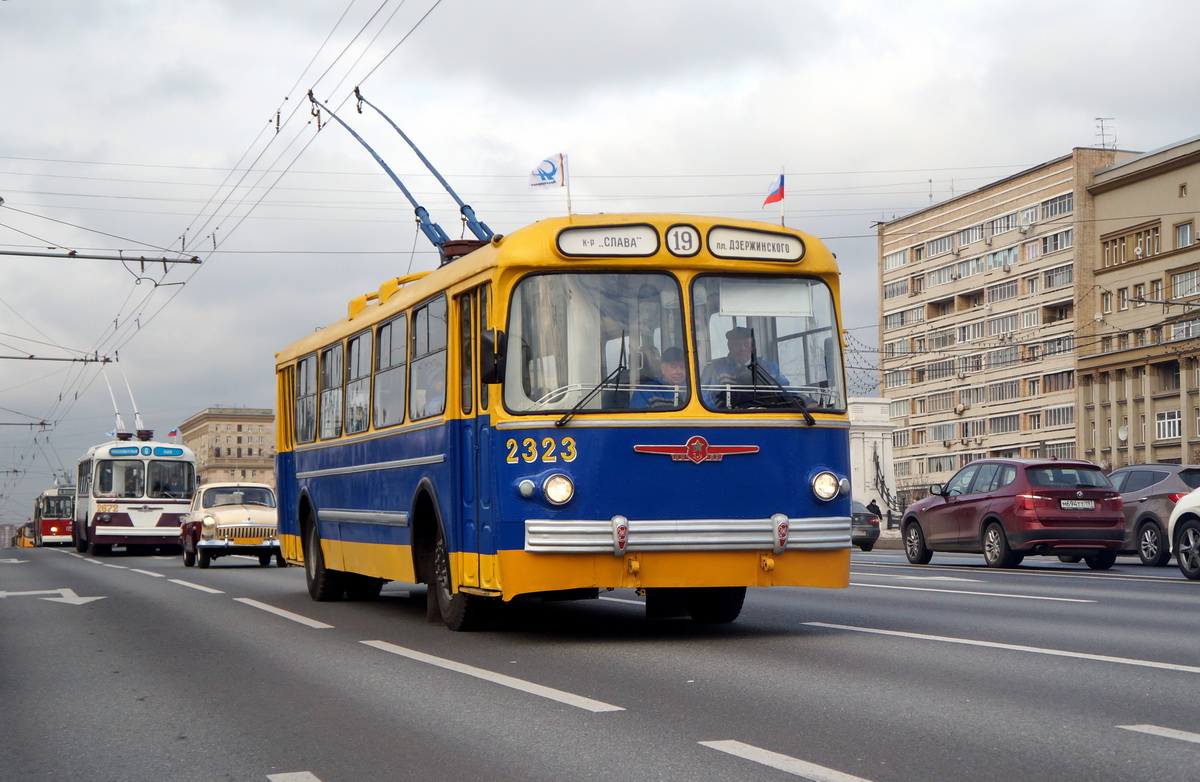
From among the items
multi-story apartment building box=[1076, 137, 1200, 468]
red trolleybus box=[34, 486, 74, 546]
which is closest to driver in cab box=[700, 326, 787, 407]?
red trolleybus box=[34, 486, 74, 546]

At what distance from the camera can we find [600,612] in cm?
1470

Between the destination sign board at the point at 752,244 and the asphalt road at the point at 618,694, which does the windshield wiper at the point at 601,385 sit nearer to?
the destination sign board at the point at 752,244

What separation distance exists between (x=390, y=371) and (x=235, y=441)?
15325 cm

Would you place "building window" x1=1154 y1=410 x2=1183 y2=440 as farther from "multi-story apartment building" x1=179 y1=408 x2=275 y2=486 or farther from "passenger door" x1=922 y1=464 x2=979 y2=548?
"multi-story apartment building" x1=179 y1=408 x2=275 y2=486

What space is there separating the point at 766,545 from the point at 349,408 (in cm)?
586

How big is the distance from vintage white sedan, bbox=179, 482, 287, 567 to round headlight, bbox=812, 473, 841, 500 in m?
19.5

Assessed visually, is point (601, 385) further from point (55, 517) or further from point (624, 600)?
point (55, 517)

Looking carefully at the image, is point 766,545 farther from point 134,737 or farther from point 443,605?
point 134,737

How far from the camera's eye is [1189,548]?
19.1 meters

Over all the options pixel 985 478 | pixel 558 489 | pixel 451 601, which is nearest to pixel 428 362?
pixel 451 601

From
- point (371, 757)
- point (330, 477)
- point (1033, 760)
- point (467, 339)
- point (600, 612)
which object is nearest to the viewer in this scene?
point (1033, 760)

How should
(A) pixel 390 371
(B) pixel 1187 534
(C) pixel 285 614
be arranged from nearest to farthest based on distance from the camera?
1. (A) pixel 390 371
2. (C) pixel 285 614
3. (B) pixel 1187 534

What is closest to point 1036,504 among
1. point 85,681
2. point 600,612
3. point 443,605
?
point 600,612

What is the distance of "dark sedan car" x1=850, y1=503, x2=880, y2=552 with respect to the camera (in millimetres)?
40875
